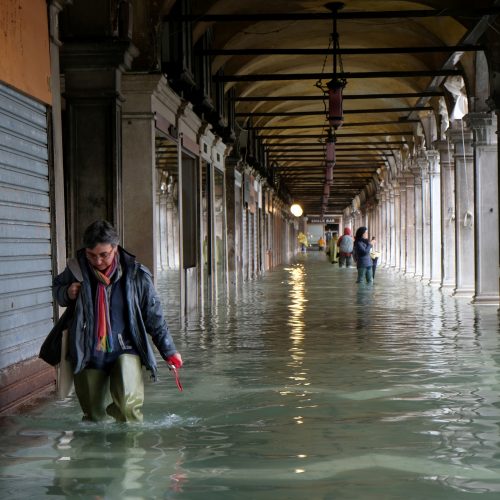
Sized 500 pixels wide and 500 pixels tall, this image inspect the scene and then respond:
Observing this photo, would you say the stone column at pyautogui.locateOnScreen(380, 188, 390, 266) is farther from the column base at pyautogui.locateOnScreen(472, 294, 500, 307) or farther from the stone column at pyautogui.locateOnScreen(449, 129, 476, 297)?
the column base at pyautogui.locateOnScreen(472, 294, 500, 307)

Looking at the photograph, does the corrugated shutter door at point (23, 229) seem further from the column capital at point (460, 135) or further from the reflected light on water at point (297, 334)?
the column capital at point (460, 135)

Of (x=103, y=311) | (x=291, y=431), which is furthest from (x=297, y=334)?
(x=103, y=311)

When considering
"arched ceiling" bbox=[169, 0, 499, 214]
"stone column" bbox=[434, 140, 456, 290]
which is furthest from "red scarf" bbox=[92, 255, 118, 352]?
"stone column" bbox=[434, 140, 456, 290]

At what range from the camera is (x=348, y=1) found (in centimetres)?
1850

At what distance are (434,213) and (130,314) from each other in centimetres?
2109

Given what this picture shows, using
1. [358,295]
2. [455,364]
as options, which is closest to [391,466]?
[455,364]

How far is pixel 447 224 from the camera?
22.8 meters

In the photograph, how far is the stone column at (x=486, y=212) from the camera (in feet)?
58.4

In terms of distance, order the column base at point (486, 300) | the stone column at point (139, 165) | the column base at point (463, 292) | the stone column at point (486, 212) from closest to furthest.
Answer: the stone column at point (139, 165) → the column base at point (486, 300) → the stone column at point (486, 212) → the column base at point (463, 292)

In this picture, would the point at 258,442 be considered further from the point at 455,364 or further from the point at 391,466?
the point at 455,364

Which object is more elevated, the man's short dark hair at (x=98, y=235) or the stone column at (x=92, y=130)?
the stone column at (x=92, y=130)

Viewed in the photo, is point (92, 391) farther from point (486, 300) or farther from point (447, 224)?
point (447, 224)

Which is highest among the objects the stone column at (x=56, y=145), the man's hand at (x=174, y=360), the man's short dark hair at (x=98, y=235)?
the stone column at (x=56, y=145)

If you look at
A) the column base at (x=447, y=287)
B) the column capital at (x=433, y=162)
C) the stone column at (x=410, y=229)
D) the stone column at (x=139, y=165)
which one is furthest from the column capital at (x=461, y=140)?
the stone column at (x=410, y=229)
